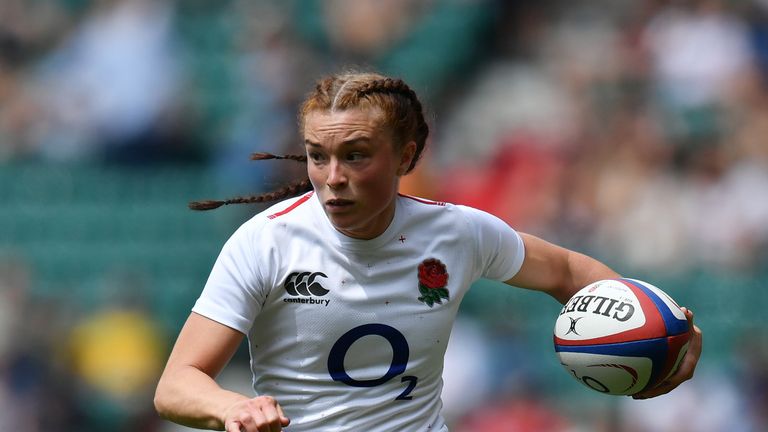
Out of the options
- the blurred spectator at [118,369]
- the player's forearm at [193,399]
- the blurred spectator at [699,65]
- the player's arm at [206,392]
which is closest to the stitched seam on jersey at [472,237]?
the player's arm at [206,392]

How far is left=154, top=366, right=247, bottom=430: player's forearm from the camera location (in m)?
3.52

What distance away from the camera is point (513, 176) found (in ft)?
30.7

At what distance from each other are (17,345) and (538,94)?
14.2 ft

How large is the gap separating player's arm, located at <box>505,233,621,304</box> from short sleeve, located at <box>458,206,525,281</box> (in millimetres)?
50

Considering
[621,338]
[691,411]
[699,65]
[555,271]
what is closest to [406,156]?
[555,271]

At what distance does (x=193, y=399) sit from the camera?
3.62 metres

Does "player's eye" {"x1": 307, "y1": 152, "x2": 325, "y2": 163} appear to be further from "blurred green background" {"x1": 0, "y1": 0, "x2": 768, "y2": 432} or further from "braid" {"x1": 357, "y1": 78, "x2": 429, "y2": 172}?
"blurred green background" {"x1": 0, "y1": 0, "x2": 768, "y2": 432}

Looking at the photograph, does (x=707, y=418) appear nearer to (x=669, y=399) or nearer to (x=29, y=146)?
(x=669, y=399)

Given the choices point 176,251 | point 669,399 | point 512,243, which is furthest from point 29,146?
point 512,243

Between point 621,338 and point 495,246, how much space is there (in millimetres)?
523

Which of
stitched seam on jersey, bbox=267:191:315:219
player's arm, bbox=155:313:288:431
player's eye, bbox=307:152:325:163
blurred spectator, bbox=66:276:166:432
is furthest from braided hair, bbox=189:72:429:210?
blurred spectator, bbox=66:276:166:432

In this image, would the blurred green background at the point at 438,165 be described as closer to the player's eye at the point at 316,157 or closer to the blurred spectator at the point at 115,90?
the blurred spectator at the point at 115,90

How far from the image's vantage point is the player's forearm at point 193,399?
11.5ft

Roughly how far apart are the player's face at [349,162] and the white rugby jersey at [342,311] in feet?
0.55
